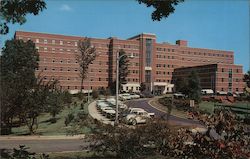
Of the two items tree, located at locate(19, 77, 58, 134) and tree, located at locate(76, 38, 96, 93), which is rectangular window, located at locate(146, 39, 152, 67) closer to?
tree, located at locate(76, 38, 96, 93)

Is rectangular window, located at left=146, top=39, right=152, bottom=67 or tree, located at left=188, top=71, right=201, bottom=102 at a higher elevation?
rectangular window, located at left=146, top=39, right=152, bottom=67

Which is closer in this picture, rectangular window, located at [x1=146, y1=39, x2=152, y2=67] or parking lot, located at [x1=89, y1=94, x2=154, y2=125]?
parking lot, located at [x1=89, y1=94, x2=154, y2=125]

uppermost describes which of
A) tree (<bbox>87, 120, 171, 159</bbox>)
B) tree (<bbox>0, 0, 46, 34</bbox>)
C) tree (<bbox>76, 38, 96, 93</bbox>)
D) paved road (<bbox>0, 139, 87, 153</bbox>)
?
tree (<bbox>76, 38, 96, 93</bbox>)

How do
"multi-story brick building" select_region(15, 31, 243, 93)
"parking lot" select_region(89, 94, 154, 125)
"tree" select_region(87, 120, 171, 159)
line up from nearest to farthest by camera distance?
"tree" select_region(87, 120, 171, 159)
"parking lot" select_region(89, 94, 154, 125)
"multi-story brick building" select_region(15, 31, 243, 93)

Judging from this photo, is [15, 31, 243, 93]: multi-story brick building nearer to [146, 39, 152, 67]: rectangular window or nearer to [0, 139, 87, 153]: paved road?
[146, 39, 152, 67]: rectangular window

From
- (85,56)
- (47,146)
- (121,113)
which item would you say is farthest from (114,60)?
(121,113)

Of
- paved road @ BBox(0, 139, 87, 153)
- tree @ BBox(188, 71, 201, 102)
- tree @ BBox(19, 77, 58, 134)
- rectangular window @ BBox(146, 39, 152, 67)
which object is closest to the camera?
paved road @ BBox(0, 139, 87, 153)

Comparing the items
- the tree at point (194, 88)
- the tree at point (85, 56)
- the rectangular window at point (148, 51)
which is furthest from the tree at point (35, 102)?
the rectangular window at point (148, 51)

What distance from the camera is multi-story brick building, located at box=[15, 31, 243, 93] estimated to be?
110 meters

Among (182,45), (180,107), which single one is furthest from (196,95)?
(182,45)

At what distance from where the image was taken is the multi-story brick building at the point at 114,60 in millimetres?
110438

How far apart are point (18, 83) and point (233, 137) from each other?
20517 millimetres

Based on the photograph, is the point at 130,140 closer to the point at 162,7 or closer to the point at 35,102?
the point at 162,7

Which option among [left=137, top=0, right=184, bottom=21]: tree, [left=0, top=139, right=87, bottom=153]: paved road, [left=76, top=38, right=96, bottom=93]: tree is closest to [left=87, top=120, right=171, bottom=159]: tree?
[left=137, top=0, right=184, bottom=21]: tree
